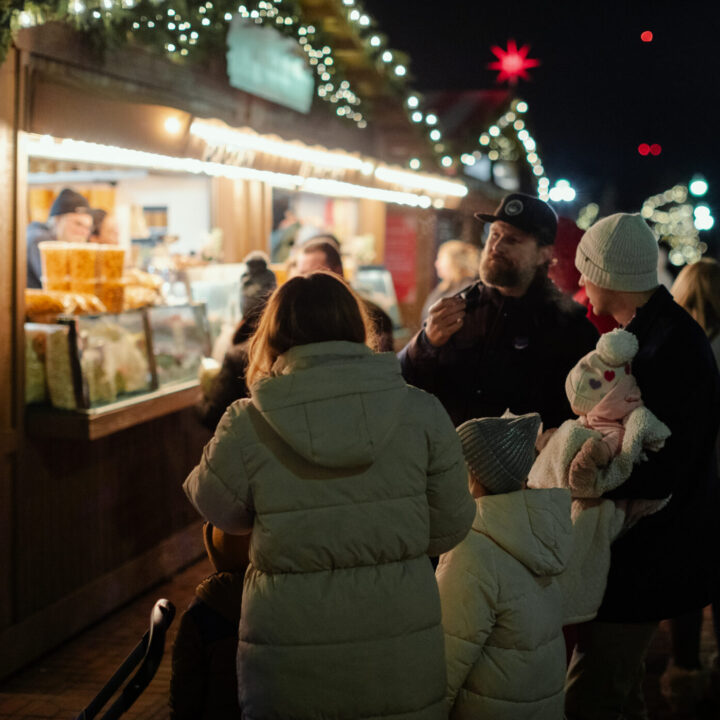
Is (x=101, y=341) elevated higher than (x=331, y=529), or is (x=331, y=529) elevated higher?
(x=101, y=341)

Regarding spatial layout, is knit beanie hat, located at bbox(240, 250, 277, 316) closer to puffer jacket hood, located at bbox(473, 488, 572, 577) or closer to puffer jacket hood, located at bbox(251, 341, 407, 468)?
puffer jacket hood, located at bbox(473, 488, 572, 577)

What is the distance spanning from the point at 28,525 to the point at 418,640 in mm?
3311

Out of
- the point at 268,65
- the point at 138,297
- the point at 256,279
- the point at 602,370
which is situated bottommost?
the point at 602,370

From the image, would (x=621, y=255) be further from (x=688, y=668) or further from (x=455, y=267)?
(x=455, y=267)

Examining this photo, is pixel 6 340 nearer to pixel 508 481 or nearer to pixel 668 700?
pixel 508 481

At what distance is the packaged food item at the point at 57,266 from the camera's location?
19.5 ft

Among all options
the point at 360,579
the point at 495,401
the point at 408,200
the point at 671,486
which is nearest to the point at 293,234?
the point at 408,200

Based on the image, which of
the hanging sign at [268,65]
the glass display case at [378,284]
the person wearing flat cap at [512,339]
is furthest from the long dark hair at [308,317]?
the glass display case at [378,284]

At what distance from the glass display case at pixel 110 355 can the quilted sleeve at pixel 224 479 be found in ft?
9.72

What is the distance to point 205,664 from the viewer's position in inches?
130

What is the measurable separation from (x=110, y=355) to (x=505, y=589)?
3519 millimetres

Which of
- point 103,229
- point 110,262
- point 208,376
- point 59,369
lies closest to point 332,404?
point 208,376

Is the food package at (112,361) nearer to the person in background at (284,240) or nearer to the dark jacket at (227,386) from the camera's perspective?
the dark jacket at (227,386)

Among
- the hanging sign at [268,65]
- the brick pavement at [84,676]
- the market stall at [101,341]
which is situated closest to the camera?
the brick pavement at [84,676]
